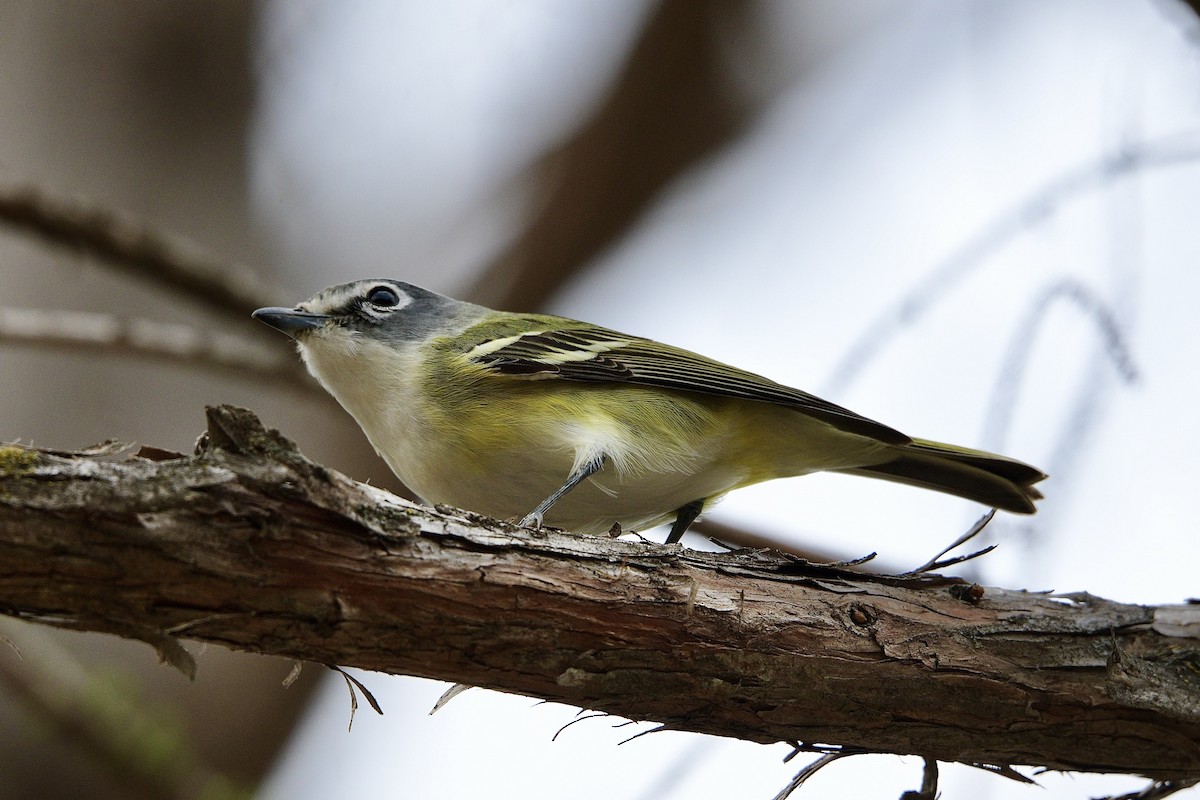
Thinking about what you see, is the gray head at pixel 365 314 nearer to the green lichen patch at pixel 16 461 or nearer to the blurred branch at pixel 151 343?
the blurred branch at pixel 151 343

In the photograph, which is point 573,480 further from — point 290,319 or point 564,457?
point 290,319

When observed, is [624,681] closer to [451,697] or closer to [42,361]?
[451,697]

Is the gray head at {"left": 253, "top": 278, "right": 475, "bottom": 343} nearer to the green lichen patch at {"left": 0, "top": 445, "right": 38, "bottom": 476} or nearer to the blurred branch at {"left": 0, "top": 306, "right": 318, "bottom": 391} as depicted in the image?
the blurred branch at {"left": 0, "top": 306, "right": 318, "bottom": 391}

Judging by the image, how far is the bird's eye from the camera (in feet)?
13.8

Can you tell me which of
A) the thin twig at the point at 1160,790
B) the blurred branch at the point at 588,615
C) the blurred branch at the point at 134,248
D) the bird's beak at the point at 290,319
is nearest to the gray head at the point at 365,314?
the bird's beak at the point at 290,319

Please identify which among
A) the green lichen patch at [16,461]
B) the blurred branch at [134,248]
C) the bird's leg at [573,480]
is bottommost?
the green lichen patch at [16,461]

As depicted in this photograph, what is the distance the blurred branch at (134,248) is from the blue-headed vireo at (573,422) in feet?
2.20

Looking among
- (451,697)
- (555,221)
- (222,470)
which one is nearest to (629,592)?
(451,697)

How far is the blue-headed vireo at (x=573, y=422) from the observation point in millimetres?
3572

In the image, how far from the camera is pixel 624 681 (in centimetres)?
241

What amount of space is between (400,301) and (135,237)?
120 cm

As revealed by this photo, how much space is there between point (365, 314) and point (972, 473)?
8.45 ft

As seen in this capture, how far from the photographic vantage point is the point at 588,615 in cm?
239

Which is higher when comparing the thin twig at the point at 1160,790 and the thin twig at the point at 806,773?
the thin twig at the point at 1160,790
